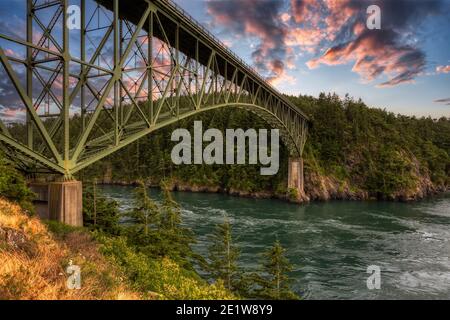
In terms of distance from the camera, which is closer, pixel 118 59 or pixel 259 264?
pixel 118 59

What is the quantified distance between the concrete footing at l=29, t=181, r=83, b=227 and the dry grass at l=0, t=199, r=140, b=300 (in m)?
2.51

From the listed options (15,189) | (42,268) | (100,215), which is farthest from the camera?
(100,215)

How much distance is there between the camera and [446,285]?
19562 millimetres

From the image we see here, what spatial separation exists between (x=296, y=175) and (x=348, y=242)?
33698mm

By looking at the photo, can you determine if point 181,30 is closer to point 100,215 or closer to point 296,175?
point 100,215

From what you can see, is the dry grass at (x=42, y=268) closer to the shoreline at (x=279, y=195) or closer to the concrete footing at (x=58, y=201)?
the concrete footing at (x=58, y=201)

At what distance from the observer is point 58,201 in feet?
42.8

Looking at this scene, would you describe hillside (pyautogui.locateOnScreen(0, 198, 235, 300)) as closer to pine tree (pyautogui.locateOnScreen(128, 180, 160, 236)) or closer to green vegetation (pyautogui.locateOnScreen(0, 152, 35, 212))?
green vegetation (pyautogui.locateOnScreen(0, 152, 35, 212))

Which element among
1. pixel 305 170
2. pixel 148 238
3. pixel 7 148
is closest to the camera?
pixel 7 148

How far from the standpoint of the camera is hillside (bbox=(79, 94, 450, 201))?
209 feet

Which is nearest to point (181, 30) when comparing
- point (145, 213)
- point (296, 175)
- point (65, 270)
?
point (145, 213)

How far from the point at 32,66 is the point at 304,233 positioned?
29.0 meters
